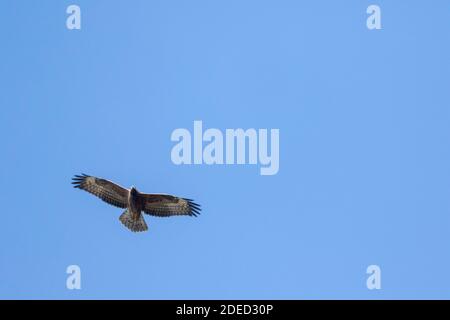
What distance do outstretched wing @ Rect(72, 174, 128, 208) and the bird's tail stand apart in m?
0.15

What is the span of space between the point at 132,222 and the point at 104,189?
2.27ft

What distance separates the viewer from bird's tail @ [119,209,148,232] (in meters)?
19.7

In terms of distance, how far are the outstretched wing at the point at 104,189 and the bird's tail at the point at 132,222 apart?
0.50ft

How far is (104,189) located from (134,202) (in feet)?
1.76

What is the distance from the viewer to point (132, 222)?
19688mm

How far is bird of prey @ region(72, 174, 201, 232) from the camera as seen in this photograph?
766 inches

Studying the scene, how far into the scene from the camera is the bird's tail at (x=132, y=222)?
1966 cm

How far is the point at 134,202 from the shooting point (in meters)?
19.5

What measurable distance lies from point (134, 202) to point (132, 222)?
1.24 ft
